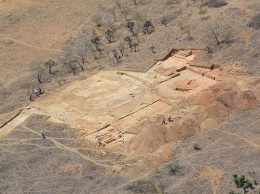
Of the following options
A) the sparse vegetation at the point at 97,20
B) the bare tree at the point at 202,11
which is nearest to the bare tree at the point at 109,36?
the sparse vegetation at the point at 97,20

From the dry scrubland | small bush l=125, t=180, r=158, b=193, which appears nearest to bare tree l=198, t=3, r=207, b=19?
the dry scrubland

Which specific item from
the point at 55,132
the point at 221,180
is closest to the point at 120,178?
the point at 221,180

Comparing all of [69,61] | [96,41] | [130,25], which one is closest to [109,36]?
[130,25]

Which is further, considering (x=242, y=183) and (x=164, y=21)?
(x=164, y=21)

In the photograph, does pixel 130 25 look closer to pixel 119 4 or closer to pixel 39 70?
pixel 119 4

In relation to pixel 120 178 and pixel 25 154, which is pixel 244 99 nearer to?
pixel 120 178

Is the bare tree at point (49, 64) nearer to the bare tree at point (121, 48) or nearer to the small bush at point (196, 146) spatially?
the bare tree at point (121, 48)

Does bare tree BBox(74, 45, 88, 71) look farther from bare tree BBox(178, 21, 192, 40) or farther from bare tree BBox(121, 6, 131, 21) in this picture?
bare tree BBox(178, 21, 192, 40)

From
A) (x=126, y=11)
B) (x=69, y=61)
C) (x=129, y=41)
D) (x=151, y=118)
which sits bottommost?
(x=151, y=118)
